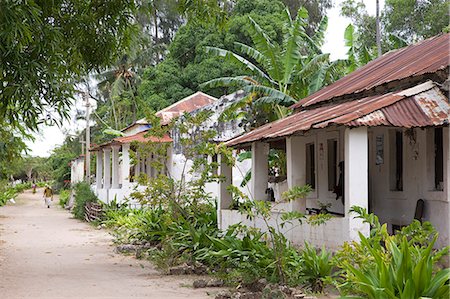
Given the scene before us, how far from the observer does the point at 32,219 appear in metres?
36.5

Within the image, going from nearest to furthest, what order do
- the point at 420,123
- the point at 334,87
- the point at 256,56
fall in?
1. the point at 420,123
2. the point at 334,87
3. the point at 256,56

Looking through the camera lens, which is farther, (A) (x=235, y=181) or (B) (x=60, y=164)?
(B) (x=60, y=164)

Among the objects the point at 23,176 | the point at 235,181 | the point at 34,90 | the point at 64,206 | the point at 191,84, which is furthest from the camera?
the point at 23,176

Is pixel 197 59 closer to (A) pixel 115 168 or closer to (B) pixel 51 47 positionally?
(A) pixel 115 168

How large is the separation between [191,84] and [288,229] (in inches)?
1145

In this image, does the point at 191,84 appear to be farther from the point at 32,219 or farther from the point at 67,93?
the point at 67,93

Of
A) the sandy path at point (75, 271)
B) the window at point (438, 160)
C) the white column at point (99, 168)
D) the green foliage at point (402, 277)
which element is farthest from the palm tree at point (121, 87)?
the green foliage at point (402, 277)

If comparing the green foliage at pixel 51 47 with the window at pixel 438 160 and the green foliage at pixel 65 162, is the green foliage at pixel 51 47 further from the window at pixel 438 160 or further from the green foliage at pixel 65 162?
the green foliage at pixel 65 162

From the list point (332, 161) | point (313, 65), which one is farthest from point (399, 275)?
point (313, 65)

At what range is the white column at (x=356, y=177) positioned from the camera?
11.7 m

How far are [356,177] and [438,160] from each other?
2617 millimetres

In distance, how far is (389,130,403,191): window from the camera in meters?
15.1

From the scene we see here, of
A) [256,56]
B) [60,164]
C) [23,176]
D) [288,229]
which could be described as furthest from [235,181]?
[23,176]

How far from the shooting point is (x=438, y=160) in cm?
1364
